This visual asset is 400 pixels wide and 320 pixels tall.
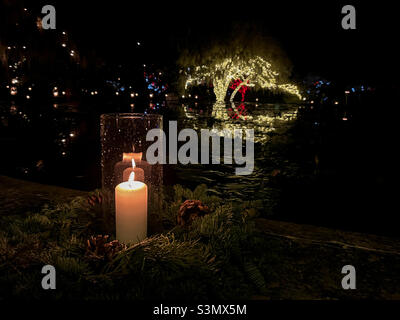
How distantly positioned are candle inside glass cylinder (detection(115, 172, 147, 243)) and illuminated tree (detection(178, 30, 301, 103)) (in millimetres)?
13924

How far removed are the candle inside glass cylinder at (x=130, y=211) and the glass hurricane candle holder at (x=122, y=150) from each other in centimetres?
26

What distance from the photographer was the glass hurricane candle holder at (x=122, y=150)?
228 cm

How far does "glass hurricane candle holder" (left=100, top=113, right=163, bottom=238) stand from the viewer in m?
2.28

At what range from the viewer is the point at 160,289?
5.69 feet

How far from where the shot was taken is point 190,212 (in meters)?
2.38

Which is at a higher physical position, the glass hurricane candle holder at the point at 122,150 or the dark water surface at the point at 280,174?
the glass hurricane candle holder at the point at 122,150

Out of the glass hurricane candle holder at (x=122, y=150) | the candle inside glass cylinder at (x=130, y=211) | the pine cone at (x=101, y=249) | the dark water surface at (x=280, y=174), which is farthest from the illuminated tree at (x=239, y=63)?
the pine cone at (x=101, y=249)

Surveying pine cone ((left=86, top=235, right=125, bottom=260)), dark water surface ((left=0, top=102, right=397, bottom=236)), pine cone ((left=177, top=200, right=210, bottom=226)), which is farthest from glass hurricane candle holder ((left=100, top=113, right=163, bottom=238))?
dark water surface ((left=0, top=102, right=397, bottom=236))

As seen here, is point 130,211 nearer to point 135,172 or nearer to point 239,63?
point 135,172

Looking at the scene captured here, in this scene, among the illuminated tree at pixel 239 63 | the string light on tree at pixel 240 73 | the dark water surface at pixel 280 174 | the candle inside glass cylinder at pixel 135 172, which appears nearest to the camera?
the candle inside glass cylinder at pixel 135 172

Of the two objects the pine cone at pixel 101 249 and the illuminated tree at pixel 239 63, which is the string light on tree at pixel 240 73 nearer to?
the illuminated tree at pixel 239 63

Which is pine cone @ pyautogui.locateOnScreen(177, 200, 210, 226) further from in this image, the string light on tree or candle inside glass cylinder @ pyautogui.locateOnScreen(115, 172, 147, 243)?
the string light on tree

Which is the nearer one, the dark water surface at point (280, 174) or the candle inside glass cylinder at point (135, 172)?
the candle inside glass cylinder at point (135, 172)
